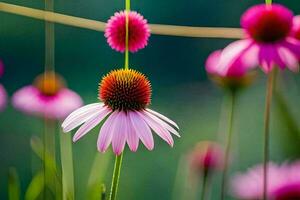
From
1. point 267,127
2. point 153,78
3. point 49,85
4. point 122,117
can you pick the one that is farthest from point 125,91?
point 153,78

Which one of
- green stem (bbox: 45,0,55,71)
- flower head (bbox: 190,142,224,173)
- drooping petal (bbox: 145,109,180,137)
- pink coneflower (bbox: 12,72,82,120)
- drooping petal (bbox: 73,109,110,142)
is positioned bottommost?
drooping petal (bbox: 73,109,110,142)

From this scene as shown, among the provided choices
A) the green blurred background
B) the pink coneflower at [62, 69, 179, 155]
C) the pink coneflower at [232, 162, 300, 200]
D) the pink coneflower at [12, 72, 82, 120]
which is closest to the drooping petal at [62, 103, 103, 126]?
the pink coneflower at [62, 69, 179, 155]

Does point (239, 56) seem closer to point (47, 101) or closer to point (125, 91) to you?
point (125, 91)

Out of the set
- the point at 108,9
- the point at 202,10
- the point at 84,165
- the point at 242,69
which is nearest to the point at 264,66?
the point at 242,69

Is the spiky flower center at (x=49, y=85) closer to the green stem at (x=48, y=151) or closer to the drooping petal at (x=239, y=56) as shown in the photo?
the green stem at (x=48, y=151)

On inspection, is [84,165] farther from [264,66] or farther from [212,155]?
[264,66]

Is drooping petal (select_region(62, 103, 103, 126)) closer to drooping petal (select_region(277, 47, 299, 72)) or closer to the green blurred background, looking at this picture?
drooping petal (select_region(277, 47, 299, 72))
